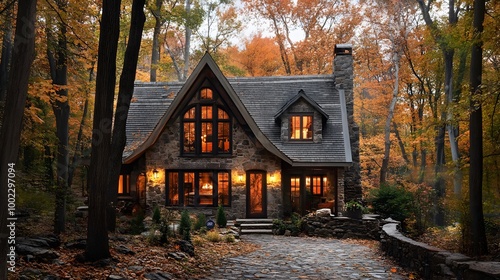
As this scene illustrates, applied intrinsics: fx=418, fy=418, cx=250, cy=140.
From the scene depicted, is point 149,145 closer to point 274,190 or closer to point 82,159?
point 82,159

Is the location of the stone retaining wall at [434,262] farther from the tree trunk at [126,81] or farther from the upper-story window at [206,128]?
the upper-story window at [206,128]

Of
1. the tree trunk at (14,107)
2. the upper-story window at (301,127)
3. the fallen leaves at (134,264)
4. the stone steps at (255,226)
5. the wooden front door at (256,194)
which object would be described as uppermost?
the upper-story window at (301,127)

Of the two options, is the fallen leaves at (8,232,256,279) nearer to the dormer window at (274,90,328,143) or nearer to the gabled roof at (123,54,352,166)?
the gabled roof at (123,54,352,166)

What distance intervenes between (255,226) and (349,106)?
8.45 metres

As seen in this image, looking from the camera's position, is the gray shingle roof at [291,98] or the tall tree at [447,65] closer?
the tall tree at [447,65]

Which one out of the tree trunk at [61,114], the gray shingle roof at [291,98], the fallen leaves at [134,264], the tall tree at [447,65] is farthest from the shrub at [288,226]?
the tree trunk at [61,114]

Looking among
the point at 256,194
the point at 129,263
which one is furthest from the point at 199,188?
the point at 129,263

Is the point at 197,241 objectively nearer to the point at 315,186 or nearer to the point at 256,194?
the point at 256,194

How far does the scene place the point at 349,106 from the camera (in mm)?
21891

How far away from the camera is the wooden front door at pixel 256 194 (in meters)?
18.8

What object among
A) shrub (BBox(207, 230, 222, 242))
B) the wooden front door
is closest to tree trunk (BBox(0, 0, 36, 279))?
shrub (BBox(207, 230, 222, 242))

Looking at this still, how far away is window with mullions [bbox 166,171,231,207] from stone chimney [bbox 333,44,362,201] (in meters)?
6.35

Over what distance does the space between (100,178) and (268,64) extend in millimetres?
25125

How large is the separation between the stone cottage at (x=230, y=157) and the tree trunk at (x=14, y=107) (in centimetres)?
1243
